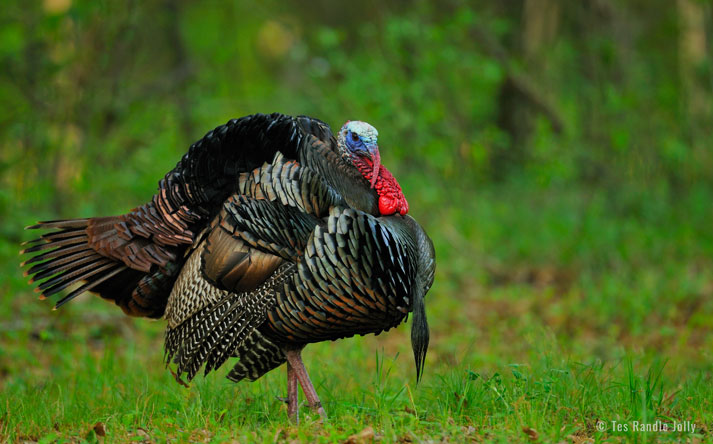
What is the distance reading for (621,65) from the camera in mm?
9062

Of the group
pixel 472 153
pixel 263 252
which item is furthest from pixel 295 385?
pixel 472 153

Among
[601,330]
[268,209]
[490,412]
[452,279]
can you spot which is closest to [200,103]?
[452,279]

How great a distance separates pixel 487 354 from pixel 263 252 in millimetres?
2878

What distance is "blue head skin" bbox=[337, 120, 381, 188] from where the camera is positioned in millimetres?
4008

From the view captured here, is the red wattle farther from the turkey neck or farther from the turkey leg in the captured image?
the turkey leg

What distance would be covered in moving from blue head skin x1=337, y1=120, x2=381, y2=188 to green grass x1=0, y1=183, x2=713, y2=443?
3.66 feet

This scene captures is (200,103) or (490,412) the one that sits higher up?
(200,103)

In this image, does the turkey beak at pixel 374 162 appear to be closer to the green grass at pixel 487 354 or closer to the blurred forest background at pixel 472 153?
the green grass at pixel 487 354

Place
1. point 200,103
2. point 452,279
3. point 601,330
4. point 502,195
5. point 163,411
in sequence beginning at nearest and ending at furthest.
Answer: point 163,411 → point 601,330 → point 452,279 → point 200,103 → point 502,195

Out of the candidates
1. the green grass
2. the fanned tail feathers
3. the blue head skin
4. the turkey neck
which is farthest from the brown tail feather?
the blue head skin

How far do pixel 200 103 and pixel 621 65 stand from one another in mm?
6055

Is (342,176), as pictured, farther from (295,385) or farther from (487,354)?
(487,354)

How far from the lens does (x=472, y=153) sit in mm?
8812

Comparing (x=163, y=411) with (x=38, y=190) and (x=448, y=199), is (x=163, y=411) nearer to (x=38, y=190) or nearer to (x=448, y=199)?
(x=38, y=190)
